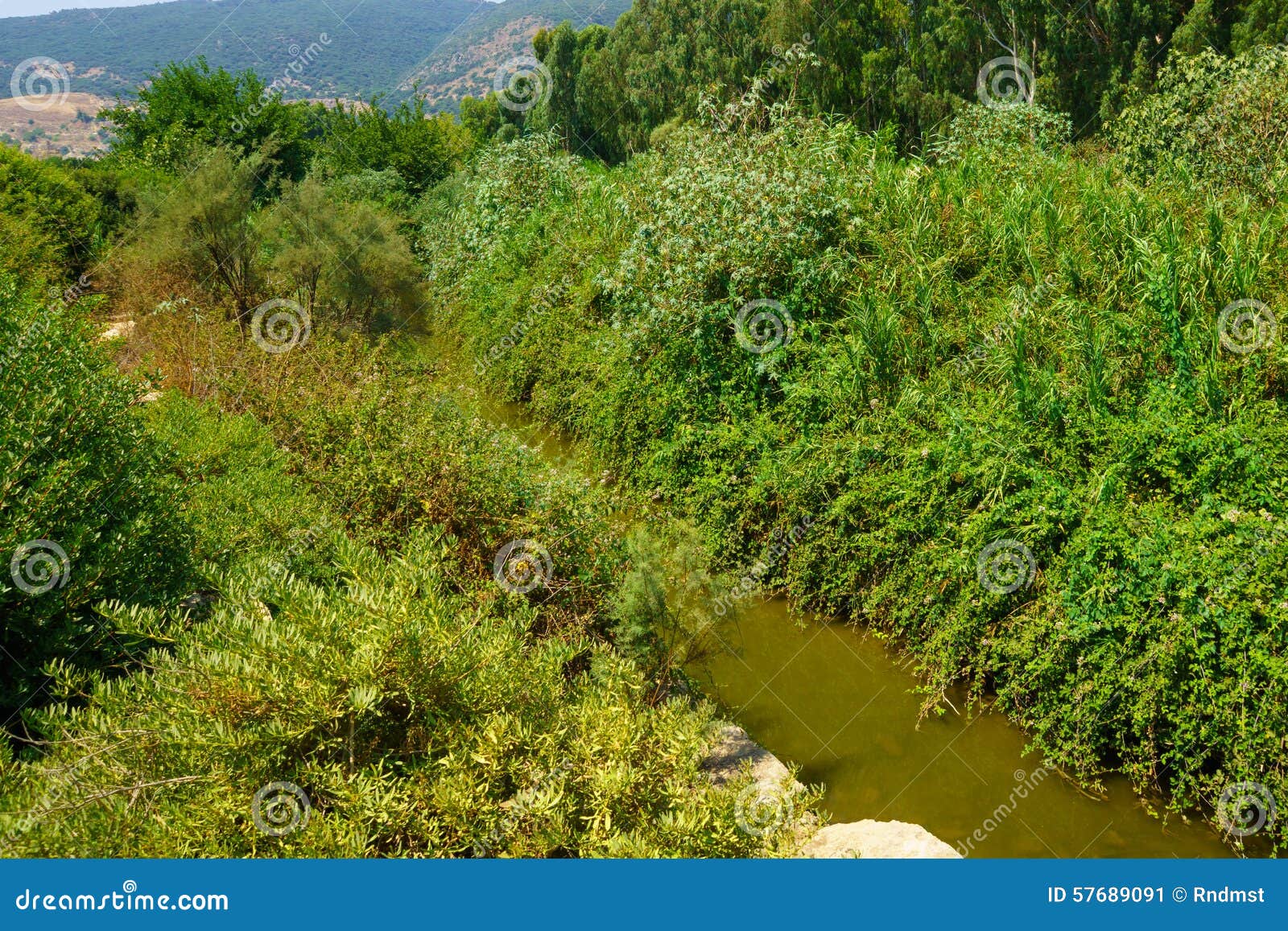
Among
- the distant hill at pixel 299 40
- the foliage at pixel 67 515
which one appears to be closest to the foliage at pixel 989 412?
the foliage at pixel 67 515

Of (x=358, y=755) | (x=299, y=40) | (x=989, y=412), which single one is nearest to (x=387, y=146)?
(x=989, y=412)

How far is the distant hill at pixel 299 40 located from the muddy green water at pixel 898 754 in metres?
57.3

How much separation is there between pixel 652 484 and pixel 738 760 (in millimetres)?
4116

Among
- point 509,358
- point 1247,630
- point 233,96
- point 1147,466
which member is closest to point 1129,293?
point 1147,466

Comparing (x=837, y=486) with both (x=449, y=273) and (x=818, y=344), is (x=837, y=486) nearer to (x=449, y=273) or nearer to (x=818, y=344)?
(x=818, y=344)

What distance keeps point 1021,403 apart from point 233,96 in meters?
23.5

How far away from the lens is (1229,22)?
647 inches

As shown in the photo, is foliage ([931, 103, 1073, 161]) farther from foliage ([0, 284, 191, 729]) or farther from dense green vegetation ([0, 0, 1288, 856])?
foliage ([0, 284, 191, 729])

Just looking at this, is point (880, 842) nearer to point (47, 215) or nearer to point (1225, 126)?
point (1225, 126)

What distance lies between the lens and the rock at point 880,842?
4578 mm

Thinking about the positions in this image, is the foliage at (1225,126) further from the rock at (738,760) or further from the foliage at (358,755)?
the foliage at (358,755)

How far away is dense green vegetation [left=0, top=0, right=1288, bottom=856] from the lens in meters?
3.79

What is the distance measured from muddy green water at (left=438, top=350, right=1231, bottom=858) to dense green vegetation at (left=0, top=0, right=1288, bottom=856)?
25cm

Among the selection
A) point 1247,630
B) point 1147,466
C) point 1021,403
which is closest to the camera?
point 1247,630
